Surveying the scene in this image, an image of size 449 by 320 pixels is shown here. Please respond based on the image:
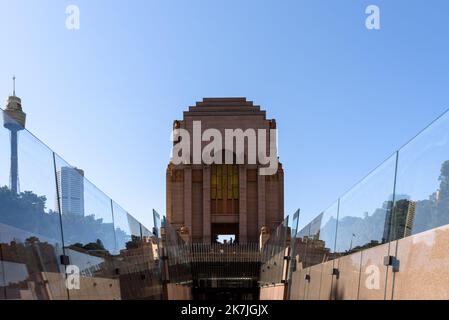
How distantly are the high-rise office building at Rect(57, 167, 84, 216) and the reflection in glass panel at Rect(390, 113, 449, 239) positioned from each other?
5.88 metres

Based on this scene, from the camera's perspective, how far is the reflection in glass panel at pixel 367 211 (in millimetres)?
8945

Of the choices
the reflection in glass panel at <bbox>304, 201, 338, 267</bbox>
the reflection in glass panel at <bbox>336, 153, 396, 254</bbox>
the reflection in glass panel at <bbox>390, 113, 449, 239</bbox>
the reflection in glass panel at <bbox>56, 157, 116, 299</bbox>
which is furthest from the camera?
the reflection in glass panel at <bbox>304, 201, 338, 267</bbox>

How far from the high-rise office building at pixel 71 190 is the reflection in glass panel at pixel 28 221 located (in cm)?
45

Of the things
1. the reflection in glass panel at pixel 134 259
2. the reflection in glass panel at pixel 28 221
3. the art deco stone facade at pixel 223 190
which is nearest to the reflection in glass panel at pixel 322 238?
the reflection in glass panel at pixel 134 259

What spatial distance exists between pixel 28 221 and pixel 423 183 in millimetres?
5835

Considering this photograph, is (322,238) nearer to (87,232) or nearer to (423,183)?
(87,232)

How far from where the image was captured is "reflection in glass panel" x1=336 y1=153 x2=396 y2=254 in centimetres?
895

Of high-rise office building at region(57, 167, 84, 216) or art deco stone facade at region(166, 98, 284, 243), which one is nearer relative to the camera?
high-rise office building at region(57, 167, 84, 216)

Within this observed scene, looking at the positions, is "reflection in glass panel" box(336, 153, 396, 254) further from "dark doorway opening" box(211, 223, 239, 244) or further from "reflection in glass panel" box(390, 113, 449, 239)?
"dark doorway opening" box(211, 223, 239, 244)

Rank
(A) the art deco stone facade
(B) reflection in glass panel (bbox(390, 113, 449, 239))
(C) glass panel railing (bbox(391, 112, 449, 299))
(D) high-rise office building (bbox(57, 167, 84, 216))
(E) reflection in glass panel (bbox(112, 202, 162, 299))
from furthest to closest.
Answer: (A) the art deco stone facade < (E) reflection in glass panel (bbox(112, 202, 162, 299)) < (D) high-rise office building (bbox(57, 167, 84, 216)) < (B) reflection in glass panel (bbox(390, 113, 449, 239)) < (C) glass panel railing (bbox(391, 112, 449, 299))

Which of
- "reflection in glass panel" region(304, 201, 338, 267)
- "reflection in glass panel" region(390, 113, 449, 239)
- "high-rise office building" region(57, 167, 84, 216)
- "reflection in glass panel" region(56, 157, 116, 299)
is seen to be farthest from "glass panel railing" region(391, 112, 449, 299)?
"reflection in glass panel" region(304, 201, 338, 267)

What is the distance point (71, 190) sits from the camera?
10281 millimetres

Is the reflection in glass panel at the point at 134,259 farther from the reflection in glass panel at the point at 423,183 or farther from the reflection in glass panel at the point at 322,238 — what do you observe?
the reflection in glass panel at the point at 423,183

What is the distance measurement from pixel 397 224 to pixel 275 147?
171ft
